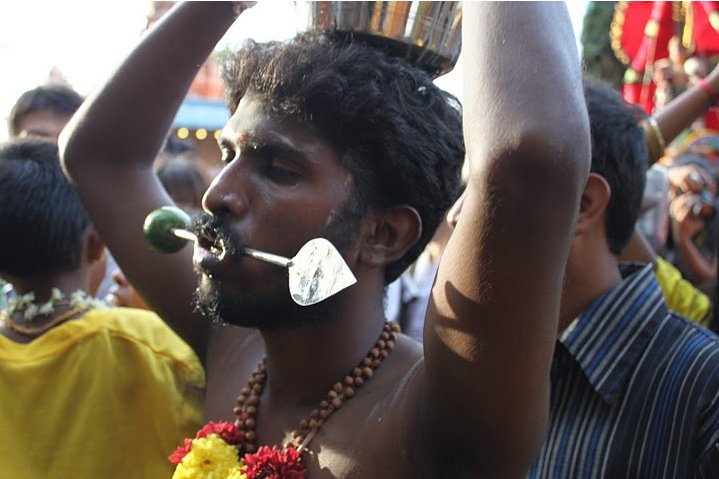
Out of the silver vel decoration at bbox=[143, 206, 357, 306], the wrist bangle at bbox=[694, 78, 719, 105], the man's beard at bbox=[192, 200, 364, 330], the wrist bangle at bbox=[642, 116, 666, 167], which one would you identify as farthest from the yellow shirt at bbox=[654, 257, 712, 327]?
the silver vel decoration at bbox=[143, 206, 357, 306]

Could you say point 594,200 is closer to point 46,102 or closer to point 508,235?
point 508,235

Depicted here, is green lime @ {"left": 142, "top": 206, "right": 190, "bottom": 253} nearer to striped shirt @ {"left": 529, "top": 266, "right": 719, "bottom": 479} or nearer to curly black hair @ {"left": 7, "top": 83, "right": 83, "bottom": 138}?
striped shirt @ {"left": 529, "top": 266, "right": 719, "bottom": 479}

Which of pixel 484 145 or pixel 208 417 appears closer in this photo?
pixel 484 145

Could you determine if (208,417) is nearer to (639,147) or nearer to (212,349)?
(212,349)

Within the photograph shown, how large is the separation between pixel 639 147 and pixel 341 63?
993 millimetres

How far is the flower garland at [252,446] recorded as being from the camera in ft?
6.28

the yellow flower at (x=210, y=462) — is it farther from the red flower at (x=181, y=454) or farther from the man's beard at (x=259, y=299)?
the man's beard at (x=259, y=299)

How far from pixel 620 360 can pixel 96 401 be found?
1.37m

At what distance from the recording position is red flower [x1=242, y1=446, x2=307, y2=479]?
1.89m

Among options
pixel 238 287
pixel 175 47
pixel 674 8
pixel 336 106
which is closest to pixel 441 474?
pixel 238 287

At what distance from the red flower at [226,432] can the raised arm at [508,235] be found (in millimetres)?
661

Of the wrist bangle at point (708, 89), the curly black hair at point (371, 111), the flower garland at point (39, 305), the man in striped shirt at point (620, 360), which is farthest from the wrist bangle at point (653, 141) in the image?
the flower garland at point (39, 305)

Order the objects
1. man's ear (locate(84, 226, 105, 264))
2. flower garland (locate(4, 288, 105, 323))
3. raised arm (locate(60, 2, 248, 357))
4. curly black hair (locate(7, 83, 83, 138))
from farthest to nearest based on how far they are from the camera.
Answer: curly black hair (locate(7, 83, 83, 138)) → man's ear (locate(84, 226, 105, 264)) → flower garland (locate(4, 288, 105, 323)) → raised arm (locate(60, 2, 248, 357))

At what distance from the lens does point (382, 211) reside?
2.07 meters
